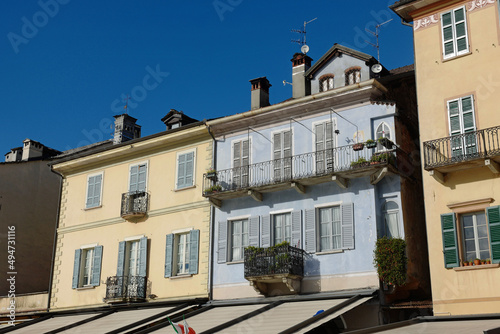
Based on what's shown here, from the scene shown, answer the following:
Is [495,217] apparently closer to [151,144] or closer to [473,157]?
[473,157]

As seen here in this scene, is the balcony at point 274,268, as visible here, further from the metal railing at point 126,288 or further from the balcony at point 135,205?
the balcony at point 135,205

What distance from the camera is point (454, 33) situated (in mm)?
18766

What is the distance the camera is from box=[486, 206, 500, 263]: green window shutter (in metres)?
16.4

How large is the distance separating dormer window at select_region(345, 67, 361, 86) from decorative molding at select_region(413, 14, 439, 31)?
2869mm

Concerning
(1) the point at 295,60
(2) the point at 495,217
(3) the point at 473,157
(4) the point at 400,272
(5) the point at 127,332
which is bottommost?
(5) the point at 127,332

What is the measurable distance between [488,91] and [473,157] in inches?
79.0

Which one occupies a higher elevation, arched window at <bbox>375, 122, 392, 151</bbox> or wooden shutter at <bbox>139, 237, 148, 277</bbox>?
arched window at <bbox>375, 122, 392, 151</bbox>

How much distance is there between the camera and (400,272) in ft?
59.9

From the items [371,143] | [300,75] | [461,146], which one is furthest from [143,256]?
[461,146]

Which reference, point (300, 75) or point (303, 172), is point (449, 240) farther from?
point (300, 75)

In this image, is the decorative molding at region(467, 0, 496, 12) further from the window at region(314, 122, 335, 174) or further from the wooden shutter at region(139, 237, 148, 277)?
the wooden shutter at region(139, 237, 148, 277)

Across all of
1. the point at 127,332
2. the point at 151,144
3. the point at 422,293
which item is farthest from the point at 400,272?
the point at 151,144

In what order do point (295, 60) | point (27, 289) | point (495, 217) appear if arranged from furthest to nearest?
point (27, 289) < point (295, 60) < point (495, 217)

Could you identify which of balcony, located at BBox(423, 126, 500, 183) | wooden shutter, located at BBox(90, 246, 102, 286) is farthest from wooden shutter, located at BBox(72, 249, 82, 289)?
balcony, located at BBox(423, 126, 500, 183)
